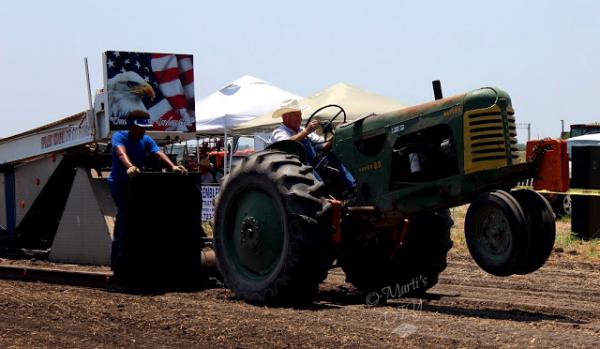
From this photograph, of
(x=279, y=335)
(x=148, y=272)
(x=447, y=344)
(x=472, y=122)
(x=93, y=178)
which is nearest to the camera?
(x=447, y=344)

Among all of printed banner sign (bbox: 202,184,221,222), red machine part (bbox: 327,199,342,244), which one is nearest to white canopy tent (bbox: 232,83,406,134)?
printed banner sign (bbox: 202,184,221,222)

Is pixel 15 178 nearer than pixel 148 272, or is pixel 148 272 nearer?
pixel 148 272

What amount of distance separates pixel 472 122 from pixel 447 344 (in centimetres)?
224

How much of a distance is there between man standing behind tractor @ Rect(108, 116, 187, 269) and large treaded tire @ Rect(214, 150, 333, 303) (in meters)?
0.92

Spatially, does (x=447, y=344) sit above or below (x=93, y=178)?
below

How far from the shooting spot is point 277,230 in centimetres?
875

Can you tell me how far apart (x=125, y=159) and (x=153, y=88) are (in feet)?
15.3

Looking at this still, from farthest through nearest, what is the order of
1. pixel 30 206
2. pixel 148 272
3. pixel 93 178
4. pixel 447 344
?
pixel 30 206 → pixel 93 178 → pixel 148 272 → pixel 447 344

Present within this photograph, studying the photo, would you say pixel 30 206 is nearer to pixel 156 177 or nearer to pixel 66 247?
pixel 66 247

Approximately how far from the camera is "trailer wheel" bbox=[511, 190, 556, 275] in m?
7.55

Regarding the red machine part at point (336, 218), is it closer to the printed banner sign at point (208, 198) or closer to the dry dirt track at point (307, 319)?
the dry dirt track at point (307, 319)

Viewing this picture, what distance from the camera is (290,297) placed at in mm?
8453

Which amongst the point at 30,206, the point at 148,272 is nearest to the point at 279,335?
the point at 148,272

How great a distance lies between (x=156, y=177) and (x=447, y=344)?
4.16 metres
